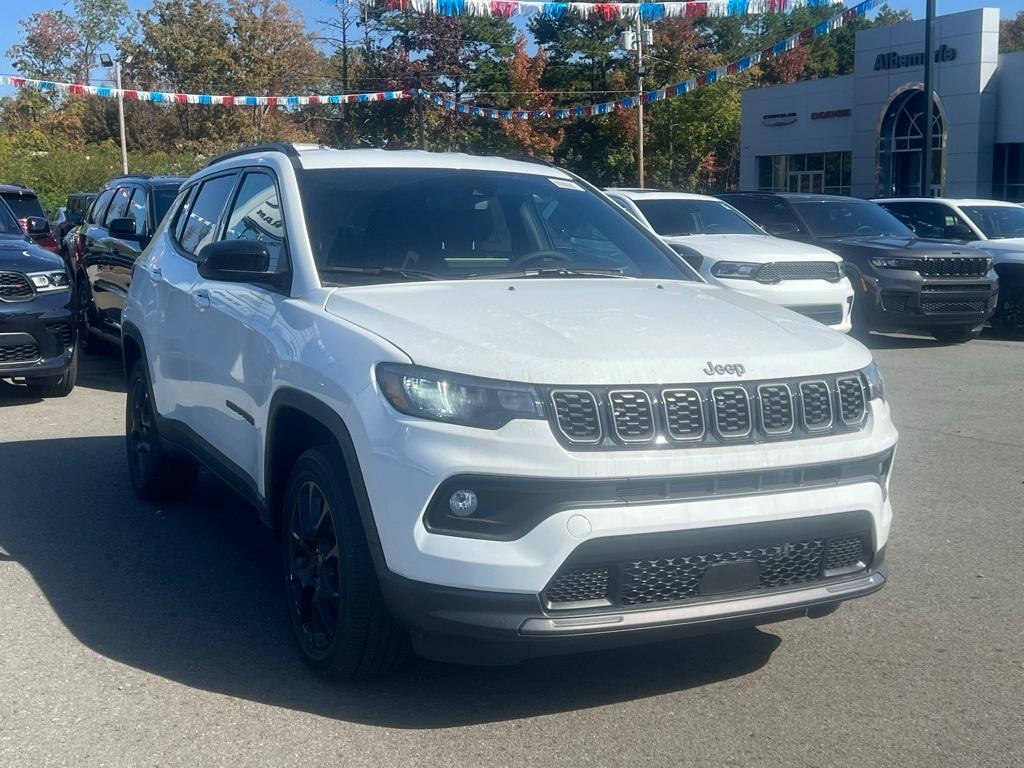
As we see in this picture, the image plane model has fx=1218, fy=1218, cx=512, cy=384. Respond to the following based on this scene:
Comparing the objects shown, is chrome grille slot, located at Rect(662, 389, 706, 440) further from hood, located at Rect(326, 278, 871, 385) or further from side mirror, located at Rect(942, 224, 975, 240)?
side mirror, located at Rect(942, 224, 975, 240)

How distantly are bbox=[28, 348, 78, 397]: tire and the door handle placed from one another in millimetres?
5120

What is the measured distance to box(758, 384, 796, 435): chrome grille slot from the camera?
149 inches

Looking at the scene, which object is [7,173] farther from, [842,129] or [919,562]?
[919,562]

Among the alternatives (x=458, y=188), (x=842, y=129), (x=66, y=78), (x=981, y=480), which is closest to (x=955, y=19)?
(x=842, y=129)

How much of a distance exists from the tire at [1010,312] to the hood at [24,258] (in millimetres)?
10999

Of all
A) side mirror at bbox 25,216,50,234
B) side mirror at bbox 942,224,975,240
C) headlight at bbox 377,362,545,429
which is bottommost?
headlight at bbox 377,362,545,429

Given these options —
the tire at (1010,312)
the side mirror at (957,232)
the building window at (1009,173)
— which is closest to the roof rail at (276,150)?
the side mirror at (957,232)

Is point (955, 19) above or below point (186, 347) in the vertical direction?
above

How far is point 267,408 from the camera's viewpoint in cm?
456

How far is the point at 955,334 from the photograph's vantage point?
48.0 ft

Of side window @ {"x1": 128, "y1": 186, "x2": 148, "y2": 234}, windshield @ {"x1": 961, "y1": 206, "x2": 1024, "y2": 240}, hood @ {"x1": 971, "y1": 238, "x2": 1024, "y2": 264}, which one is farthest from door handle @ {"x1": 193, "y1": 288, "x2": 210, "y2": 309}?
windshield @ {"x1": 961, "y1": 206, "x2": 1024, "y2": 240}

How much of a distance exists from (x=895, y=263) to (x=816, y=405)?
1054cm

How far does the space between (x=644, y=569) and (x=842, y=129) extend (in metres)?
40.3

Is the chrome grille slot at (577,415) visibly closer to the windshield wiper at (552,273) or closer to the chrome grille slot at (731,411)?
the chrome grille slot at (731,411)
